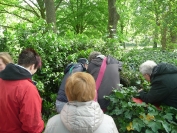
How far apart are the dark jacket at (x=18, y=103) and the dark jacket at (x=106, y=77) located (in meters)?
1.50

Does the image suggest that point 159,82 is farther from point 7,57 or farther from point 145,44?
point 145,44

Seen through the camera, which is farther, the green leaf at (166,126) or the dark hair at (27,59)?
the green leaf at (166,126)

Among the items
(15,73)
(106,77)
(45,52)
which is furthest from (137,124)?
(45,52)

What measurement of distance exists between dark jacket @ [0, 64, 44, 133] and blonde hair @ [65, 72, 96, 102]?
0.53m

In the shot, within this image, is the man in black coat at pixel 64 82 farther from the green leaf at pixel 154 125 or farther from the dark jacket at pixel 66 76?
the green leaf at pixel 154 125

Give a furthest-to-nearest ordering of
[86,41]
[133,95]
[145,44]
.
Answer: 1. [145,44]
2. [86,41]
3. [133,95]

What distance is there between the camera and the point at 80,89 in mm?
1934

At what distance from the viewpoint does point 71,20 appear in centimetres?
1559

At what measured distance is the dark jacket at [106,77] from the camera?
12.3ft

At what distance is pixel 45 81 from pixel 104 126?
10.0 feet

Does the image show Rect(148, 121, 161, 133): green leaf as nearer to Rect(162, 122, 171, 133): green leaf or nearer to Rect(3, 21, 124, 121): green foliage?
Rect(162, 122, 171, 133): green leaf

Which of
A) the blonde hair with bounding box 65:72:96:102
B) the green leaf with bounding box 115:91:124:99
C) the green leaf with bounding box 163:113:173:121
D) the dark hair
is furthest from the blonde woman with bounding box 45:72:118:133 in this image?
the green leaf with bounding box 115:91:124:99

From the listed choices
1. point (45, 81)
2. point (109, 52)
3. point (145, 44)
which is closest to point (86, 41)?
point (109, 52)

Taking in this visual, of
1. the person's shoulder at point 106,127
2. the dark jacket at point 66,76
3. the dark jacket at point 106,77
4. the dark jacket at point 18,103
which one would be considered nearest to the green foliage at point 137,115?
the dark jacket at point 106,77
